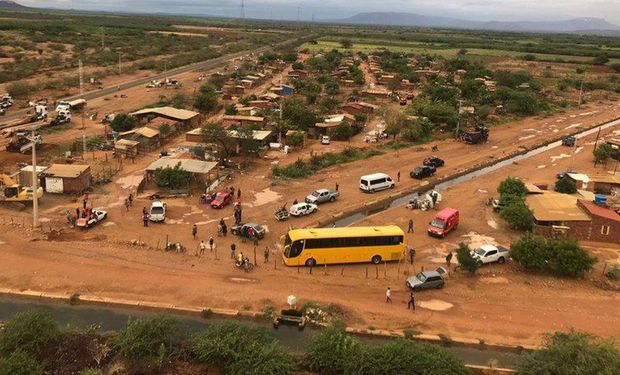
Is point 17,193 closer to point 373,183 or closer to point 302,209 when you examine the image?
point 302,209

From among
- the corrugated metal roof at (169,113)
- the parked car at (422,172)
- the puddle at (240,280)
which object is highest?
the corrugated metal roof at (169,113)

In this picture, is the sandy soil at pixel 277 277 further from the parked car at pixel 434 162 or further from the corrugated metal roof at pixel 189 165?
the parked car at pixel 434 162

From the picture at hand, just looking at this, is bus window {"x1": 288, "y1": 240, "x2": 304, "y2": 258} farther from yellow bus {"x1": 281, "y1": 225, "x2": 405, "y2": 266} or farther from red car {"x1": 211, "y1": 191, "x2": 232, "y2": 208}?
red car {"x1": 211, "y1": 191, "x2": 232, "y2": 208}

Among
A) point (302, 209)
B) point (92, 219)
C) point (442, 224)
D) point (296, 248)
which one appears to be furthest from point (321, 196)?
point (92, 219)

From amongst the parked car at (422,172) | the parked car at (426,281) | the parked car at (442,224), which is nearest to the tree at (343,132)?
the parked car at (422,172)

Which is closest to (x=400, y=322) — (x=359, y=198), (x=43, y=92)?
(x=359, y=198)

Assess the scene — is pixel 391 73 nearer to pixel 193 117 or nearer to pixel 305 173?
pixel 193 117

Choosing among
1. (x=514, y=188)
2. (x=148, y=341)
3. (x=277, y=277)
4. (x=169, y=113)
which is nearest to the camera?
(x=148, y=341)
